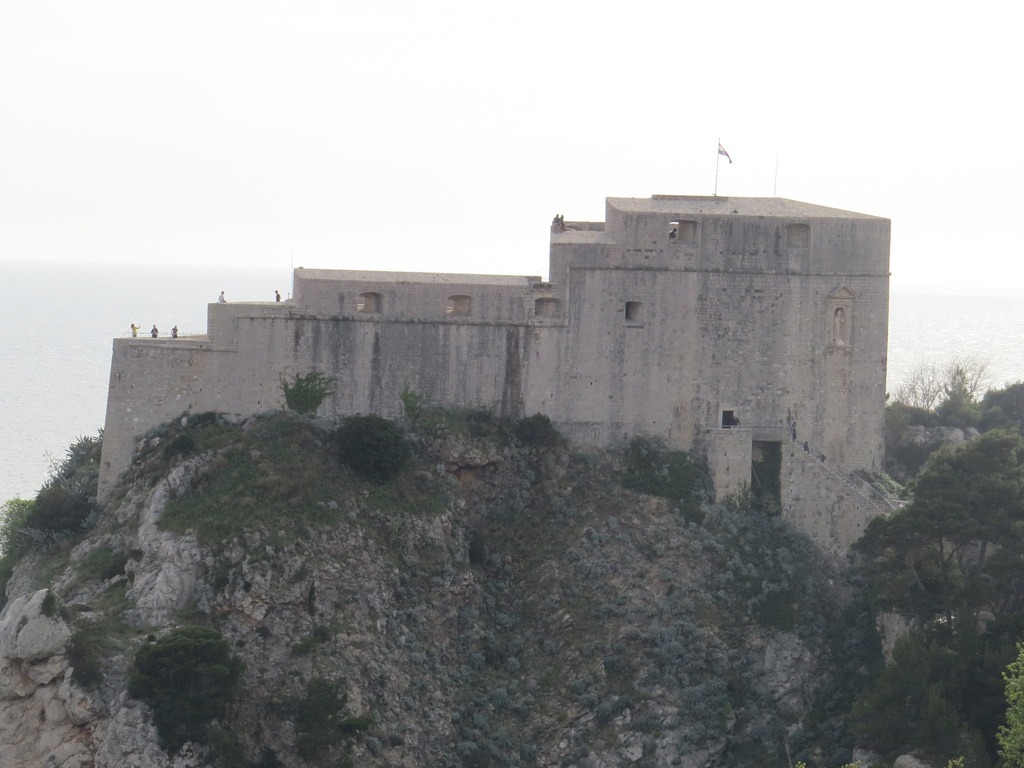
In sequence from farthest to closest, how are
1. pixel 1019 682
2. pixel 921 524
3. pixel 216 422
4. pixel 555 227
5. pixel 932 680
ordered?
pixel 555 227 → pixel 216 422 → pixel 921 524 → pixel 932 680 → pixel 1019 682

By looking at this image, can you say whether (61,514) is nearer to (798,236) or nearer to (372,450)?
(372,450)

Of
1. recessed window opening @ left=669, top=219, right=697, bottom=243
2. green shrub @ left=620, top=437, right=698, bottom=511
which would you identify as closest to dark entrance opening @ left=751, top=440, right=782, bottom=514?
green shrub @ left=620, top=437, right=698, bottom=511

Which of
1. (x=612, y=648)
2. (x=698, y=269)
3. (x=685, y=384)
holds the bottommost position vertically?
(x=612, y=648)

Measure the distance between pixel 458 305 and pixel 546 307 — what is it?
2787 millimetres

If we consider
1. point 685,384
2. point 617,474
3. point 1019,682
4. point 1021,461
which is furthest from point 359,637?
point 1021,461

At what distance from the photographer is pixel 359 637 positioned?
42.4 meters

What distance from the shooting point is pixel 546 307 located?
48500mm

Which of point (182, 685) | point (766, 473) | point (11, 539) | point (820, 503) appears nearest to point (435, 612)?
point (182, 685)

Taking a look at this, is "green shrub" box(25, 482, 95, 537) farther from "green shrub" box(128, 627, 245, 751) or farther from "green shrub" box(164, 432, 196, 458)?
"green shrub" box(128, 627, 245, 751)

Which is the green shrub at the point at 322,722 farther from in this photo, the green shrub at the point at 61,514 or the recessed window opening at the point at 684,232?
the recessed window opening at the point at 684,232

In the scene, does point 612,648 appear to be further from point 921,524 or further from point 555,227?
point 555,227

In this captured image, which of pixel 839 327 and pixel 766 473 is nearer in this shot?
pixel 766 473

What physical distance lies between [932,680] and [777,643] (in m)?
5.39

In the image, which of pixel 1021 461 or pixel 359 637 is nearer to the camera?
pixel 359 637
